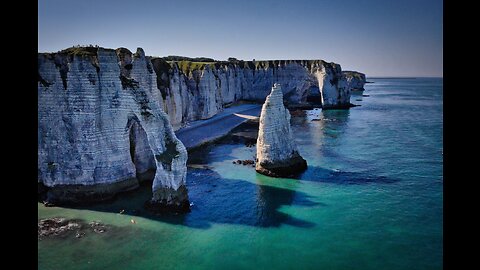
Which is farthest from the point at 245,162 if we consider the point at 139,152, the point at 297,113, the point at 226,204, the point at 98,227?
the point at 297,113

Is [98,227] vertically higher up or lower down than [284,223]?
lower down

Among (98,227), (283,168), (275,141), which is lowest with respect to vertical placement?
(98,227)

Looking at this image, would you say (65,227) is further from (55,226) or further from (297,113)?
Answer: (297,113)

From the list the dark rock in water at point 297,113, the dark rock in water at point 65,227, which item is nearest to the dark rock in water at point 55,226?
the dark rock in water at point 65,227
